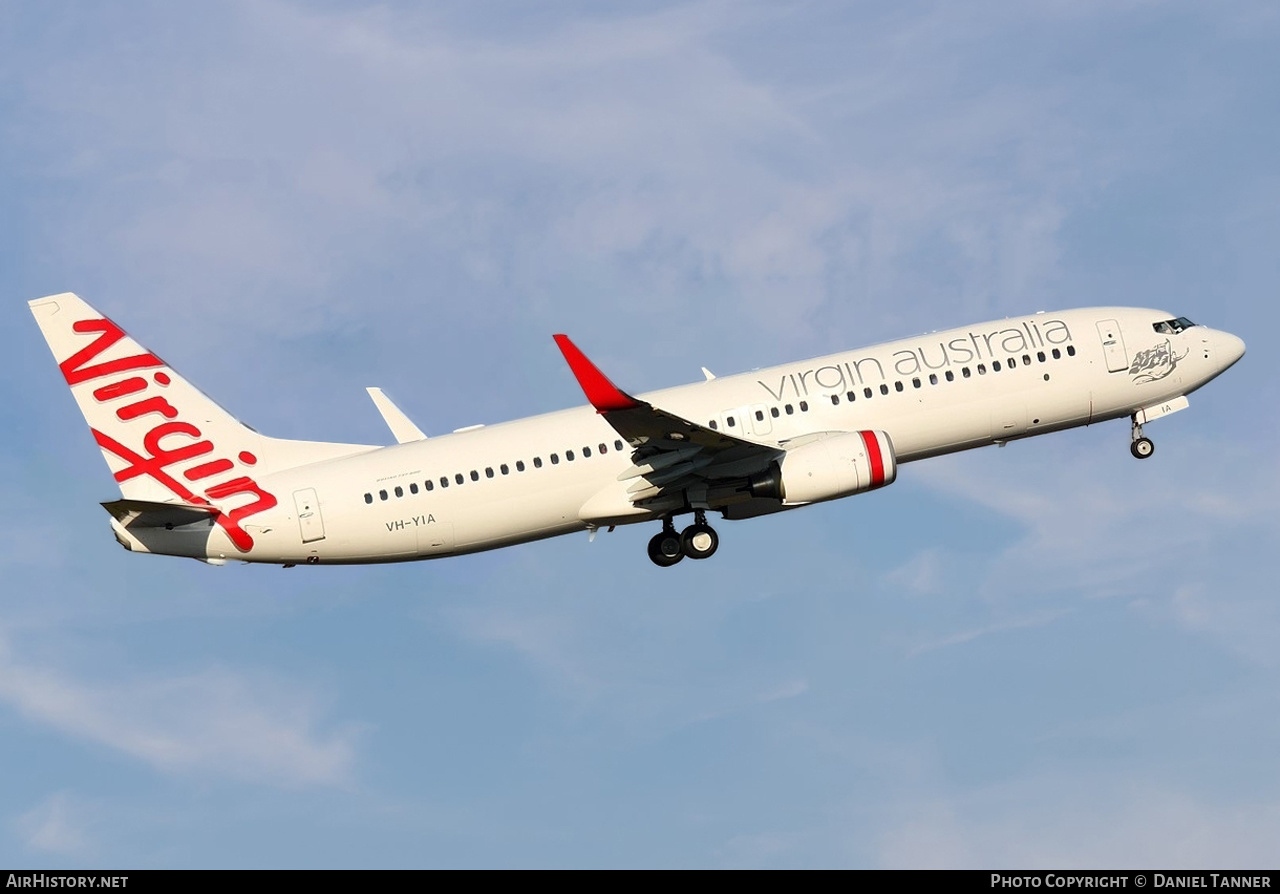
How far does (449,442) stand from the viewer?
4750 cm

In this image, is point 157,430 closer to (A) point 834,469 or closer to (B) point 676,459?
(B) point 676,459

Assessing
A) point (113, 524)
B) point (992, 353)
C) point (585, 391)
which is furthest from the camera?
point (992, 353)

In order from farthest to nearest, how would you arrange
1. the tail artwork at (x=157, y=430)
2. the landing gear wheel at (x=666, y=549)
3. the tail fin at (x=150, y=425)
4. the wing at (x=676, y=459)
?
the landing gear wheel at (x=666, y=549) < the tail fin at (x=150, y=425) < the tail artwork at (x=157, y=430) < the wing at (x=676, y=459)

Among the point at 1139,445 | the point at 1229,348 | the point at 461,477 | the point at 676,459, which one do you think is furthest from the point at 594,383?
the point at 1229,348

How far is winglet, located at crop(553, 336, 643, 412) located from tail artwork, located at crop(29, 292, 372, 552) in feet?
31.6

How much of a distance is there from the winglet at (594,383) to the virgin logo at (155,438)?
10.8 metres

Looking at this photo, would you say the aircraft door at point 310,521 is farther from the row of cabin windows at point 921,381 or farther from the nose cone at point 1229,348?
the nose cone at point 1229,348

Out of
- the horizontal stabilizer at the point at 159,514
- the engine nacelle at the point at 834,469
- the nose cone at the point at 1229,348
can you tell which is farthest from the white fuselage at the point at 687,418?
the nose cone at the point at 1229,348

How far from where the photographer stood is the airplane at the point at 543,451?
45938 mm

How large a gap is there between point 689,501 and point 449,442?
7.48 metres
